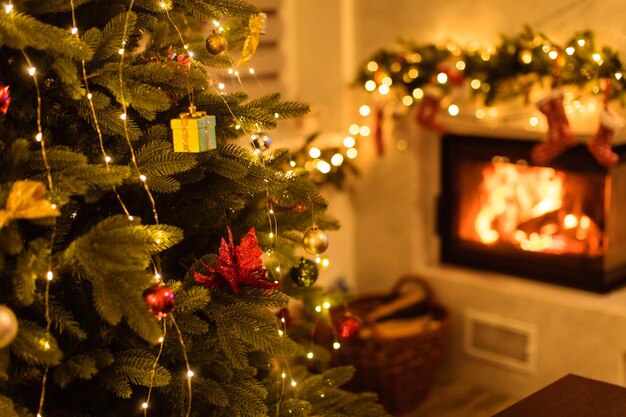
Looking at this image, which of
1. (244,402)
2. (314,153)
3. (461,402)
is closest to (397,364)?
(461,402)

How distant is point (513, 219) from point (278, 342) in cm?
190

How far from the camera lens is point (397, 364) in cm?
301

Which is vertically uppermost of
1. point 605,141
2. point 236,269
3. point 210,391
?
point 605,141

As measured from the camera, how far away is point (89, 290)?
158cm

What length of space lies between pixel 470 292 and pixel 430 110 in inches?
29.2

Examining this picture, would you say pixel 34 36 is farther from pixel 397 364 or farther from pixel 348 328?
pixel 397 364

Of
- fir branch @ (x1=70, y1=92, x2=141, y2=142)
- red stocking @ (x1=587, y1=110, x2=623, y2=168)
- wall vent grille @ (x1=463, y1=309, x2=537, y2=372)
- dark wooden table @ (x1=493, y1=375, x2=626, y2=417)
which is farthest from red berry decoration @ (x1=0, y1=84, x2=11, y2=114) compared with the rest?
wall vent grille @ (x1=463, y1=309, x2=537, y2=372)

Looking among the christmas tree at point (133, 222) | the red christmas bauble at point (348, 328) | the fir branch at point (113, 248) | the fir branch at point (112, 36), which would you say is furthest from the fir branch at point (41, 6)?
the red christmas bauble at point (348, 328)

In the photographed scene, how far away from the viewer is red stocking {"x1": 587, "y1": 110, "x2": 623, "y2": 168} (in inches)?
105

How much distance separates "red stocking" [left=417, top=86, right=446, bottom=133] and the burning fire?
0.90ft

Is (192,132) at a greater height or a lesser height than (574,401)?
greater

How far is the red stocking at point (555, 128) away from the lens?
2.76 meters

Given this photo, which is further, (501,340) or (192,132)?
(501,340)

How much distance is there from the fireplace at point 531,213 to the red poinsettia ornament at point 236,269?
5.71 feet
